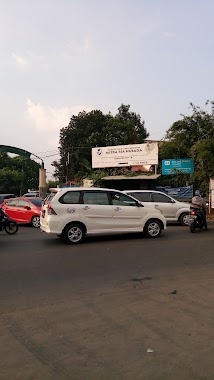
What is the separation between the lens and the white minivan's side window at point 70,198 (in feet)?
38.4

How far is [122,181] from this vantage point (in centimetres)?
3158

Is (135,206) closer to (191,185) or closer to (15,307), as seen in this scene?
(15,307)

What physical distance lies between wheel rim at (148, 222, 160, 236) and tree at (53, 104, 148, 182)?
→ 32848mm

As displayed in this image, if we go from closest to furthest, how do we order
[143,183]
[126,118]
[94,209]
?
[94,209] → [143,183] → [126,118]

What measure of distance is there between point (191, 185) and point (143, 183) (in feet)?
18.2

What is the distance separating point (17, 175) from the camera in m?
73.8

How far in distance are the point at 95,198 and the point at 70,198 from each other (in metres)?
0.82

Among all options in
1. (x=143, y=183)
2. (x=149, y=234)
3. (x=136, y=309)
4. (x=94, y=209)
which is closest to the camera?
(x=136, y=309)

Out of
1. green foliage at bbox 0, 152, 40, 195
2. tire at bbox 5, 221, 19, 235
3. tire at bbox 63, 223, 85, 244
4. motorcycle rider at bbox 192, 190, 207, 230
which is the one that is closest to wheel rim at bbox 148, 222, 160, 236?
tire at bbox 63, 223, 85, 244

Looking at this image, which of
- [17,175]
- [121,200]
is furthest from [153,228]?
[17,175]

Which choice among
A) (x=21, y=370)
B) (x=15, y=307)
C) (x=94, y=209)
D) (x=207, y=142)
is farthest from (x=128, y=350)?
(x=207, y=142)

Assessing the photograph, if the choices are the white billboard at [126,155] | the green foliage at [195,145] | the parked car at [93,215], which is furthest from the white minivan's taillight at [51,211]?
the white billboard at [126,155]

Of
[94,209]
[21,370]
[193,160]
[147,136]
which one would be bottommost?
[21,370]

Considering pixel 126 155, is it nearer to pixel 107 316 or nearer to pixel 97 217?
pixel 97 217
